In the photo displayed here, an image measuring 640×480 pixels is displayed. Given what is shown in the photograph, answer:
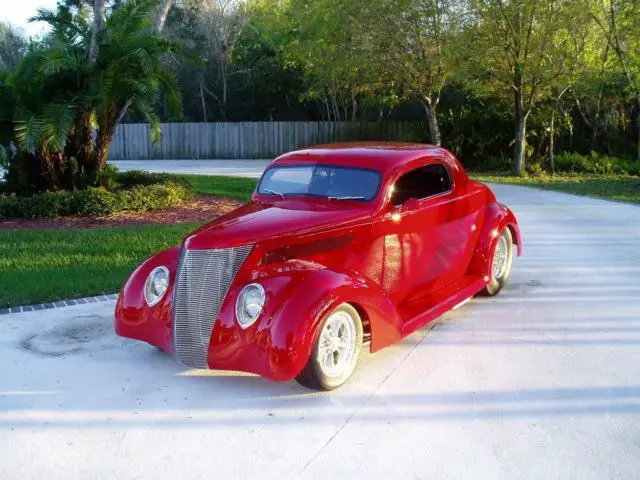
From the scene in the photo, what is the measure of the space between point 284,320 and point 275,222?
0.87 metres

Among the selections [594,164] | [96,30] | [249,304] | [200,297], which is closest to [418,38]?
[594,164]

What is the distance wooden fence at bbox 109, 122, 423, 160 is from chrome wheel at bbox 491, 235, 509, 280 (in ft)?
81.4

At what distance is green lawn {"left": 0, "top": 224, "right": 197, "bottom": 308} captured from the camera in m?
7.05

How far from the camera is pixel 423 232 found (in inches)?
225

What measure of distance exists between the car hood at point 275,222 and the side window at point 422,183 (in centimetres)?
54

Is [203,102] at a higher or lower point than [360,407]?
higher

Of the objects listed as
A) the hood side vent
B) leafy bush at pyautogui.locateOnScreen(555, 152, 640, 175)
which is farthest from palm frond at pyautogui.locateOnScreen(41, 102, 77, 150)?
leafy bush at pyautogui.locateOnScreen(555, 152, 640, 175)

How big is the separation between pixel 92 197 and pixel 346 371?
860 centimetres

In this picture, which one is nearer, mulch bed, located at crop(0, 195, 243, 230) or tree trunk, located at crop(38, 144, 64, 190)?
mulch bed, located at crop(0, 195, 243, 230)

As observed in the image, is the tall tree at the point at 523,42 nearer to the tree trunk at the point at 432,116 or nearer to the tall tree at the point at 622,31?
→ the tall tree at the point at 622,31

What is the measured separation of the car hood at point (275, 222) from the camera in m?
4.68

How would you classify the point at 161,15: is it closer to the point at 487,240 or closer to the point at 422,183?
the point at 422,183

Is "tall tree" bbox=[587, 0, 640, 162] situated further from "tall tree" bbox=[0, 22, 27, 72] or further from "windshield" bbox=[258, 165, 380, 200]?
"tall tree" bbox=[0, 22, 27, 72]

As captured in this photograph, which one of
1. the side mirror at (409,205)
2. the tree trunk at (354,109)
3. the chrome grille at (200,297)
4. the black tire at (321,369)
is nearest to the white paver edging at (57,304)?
the chrome grille at (200,297)
